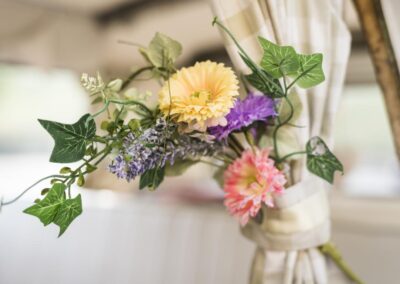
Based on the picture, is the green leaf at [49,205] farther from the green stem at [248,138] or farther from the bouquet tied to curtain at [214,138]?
the green stem at [248,138]

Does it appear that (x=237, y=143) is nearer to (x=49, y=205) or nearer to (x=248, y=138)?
(x=248, y=138)

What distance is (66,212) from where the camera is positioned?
0.61 meters

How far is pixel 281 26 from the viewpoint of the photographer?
764mm

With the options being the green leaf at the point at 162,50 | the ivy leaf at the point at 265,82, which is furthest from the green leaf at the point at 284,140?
the green leaf at the point at 162,50

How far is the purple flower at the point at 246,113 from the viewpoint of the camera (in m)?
0.68

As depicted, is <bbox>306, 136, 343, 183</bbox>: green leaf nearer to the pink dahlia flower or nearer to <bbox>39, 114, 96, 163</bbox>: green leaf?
the pink dahlia flower

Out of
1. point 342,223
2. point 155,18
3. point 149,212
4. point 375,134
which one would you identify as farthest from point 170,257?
point 375,134

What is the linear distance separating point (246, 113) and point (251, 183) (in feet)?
0.39

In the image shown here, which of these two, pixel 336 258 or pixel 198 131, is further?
pixel 336 258

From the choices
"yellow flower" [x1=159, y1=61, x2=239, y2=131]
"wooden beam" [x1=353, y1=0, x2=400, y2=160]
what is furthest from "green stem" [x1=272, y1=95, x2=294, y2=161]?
"wooden beam" [x1=353, y1=0, x2=400, y2=160]

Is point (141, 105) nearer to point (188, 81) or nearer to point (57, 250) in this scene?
point (188, 81)

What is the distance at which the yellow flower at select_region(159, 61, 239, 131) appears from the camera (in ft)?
1.98

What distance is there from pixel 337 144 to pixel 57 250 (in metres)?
2.11

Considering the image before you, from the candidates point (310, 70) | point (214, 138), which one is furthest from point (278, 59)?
point (214, 138)
